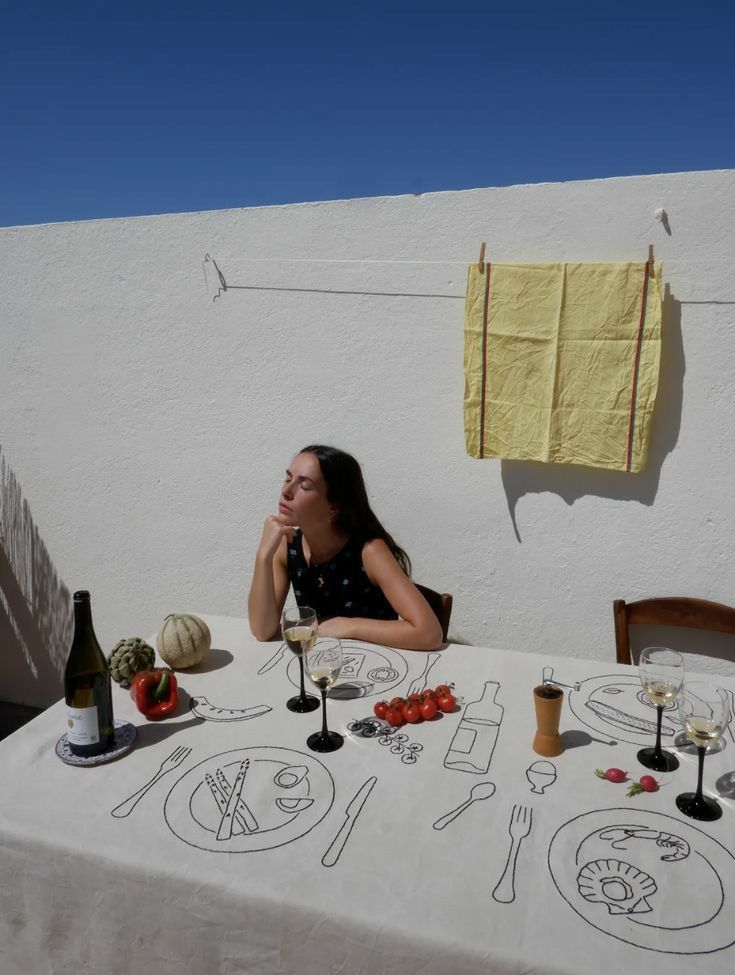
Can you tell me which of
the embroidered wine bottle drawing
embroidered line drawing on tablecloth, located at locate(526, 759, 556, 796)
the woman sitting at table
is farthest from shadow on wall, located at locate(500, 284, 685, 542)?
embroidered line drawing on tablecloth, located at locate(526, 759, 556, 796)

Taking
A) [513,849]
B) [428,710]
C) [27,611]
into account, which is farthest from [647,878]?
[27,611]

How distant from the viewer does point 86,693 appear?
131 cm

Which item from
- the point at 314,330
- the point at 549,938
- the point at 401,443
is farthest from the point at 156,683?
the point at 314,330

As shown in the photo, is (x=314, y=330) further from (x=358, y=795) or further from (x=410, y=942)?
(x=410, y=942)

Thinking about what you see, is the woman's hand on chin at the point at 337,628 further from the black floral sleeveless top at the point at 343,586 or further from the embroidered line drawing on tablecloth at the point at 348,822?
the embroidered line drawing on tablecloth at the point at 348,822

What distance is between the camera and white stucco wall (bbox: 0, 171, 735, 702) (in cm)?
215

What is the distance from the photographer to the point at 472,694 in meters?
1.52

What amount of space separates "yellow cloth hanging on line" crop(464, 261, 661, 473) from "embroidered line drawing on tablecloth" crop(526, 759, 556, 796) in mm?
1234

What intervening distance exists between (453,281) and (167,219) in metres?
1.19

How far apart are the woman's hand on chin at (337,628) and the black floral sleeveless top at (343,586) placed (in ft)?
0.58

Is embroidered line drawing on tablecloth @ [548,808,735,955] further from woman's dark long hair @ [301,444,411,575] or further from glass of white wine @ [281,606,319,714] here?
woman's dark long hair @ [301,444,411,575]

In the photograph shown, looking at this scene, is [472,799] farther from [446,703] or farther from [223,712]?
[223,712]

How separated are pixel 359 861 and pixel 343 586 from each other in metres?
1.11

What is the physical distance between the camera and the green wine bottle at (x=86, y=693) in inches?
49.5
